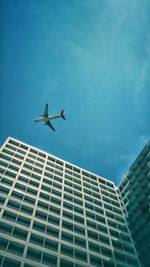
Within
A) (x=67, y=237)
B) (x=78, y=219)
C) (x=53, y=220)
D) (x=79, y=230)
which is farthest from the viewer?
(x=78, y=219)

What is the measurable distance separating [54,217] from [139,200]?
19644 mm

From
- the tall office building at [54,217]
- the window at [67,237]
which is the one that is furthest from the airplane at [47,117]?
the window at [67,237]

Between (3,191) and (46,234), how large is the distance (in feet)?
34.7

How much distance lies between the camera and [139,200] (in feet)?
150

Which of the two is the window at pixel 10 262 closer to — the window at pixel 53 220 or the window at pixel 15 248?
the window at pixel 15 248

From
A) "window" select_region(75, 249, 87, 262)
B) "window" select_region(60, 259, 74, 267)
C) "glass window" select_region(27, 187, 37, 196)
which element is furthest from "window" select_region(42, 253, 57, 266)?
"glass window" select_region(27, 187, 37, 196)

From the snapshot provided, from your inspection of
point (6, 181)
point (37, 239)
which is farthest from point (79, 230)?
point (6, 181)

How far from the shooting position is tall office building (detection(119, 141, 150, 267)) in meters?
39.9

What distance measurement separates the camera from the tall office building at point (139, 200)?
3991cm

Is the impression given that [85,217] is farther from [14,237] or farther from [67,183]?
[14,237]

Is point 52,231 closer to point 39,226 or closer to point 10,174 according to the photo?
point 39,226

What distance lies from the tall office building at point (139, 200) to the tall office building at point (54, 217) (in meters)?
1.71

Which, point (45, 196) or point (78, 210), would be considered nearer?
point (45, 196)

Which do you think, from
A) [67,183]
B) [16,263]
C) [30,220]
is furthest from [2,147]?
[16,263]
